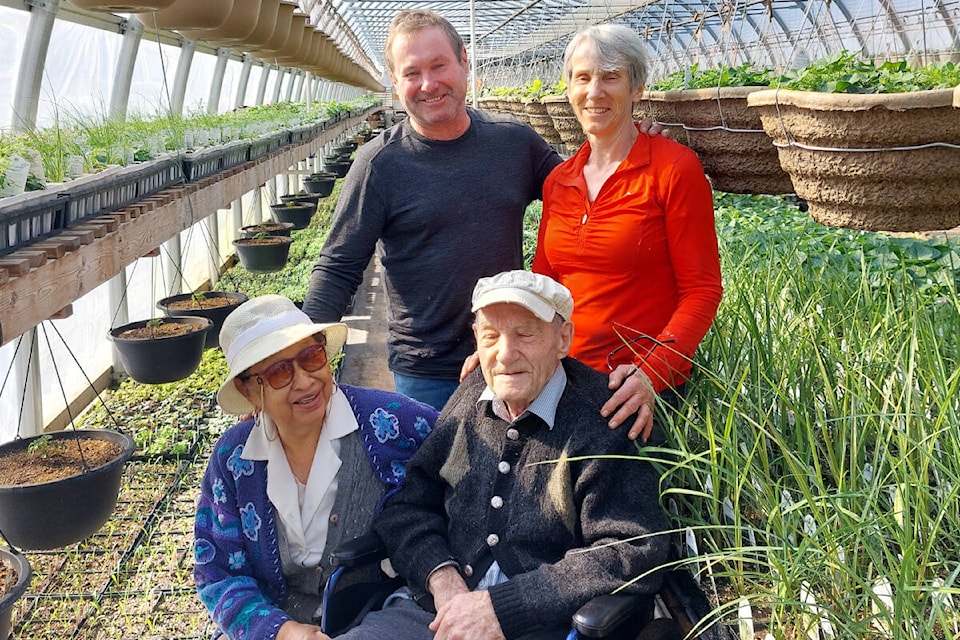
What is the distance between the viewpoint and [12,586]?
1.89 metres

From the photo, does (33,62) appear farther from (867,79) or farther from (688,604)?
(688,604)

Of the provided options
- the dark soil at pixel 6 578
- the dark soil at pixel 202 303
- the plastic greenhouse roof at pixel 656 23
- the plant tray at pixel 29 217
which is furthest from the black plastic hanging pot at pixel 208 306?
the plastic greenhouse roof at pixel 656 23

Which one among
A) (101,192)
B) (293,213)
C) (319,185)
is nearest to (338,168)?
(319,185)

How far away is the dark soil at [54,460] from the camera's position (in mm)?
2400

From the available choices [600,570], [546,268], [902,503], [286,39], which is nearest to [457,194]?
[546,268]

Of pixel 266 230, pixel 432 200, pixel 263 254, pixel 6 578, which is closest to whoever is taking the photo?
pixel 6 578

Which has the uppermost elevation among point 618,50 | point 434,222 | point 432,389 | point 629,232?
point 618,50

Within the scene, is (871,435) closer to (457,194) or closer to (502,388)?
(502,388)

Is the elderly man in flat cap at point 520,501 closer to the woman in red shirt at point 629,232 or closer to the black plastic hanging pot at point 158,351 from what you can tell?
the woman in red shirt at point 629,232

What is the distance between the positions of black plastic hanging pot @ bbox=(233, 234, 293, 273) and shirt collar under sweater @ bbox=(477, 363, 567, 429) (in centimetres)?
412

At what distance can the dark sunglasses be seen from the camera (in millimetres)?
1661

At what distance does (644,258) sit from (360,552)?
0.77m

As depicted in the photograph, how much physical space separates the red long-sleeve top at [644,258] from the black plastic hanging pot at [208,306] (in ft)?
8.41

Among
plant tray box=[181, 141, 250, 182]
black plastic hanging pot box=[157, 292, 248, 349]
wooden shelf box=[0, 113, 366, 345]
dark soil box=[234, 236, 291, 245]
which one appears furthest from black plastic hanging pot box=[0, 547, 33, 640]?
dark soil box=[234, 236, 291, 245]
